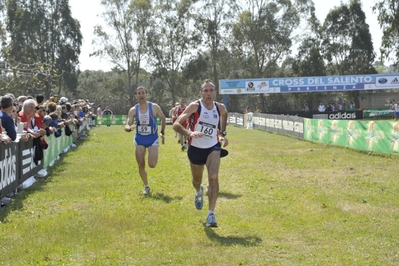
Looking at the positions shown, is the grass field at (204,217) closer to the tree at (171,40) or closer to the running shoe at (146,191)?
the running shoe at (146,191)

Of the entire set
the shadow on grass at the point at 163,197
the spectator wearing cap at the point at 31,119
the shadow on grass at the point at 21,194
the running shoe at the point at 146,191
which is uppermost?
the spectator wearing cap at the point at 31,119

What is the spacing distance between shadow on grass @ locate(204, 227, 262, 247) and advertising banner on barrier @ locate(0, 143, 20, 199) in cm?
380

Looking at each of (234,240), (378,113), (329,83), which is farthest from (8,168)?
(378,113)

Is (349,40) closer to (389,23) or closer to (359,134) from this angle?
(389,23)

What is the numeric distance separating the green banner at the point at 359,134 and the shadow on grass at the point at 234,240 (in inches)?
439

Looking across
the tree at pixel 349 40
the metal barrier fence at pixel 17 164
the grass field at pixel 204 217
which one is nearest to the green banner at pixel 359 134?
the grass field at pixel 204 217

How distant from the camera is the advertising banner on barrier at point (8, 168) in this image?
938 centimetres

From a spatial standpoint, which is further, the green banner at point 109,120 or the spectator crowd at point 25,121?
the green banner at point 109,120

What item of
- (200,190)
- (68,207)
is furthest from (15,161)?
(200,190)

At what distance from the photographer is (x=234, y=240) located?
7125mm

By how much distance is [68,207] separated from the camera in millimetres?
9672

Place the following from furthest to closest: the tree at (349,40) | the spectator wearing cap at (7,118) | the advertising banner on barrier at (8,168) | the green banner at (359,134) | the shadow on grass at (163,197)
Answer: the tree at (349,40) < the green banner at (359,134) < the shadow on grass at (163,197) < the spectator wearing cap at (7,118) < the advertising banner on barrier at (8,168)

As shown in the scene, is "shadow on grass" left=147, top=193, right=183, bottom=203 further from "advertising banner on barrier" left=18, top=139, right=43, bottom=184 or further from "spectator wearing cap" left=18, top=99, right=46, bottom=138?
"spectator wearing cap" left=18, top=99, right=46, bottom=138

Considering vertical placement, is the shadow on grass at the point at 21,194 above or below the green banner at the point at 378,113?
below
